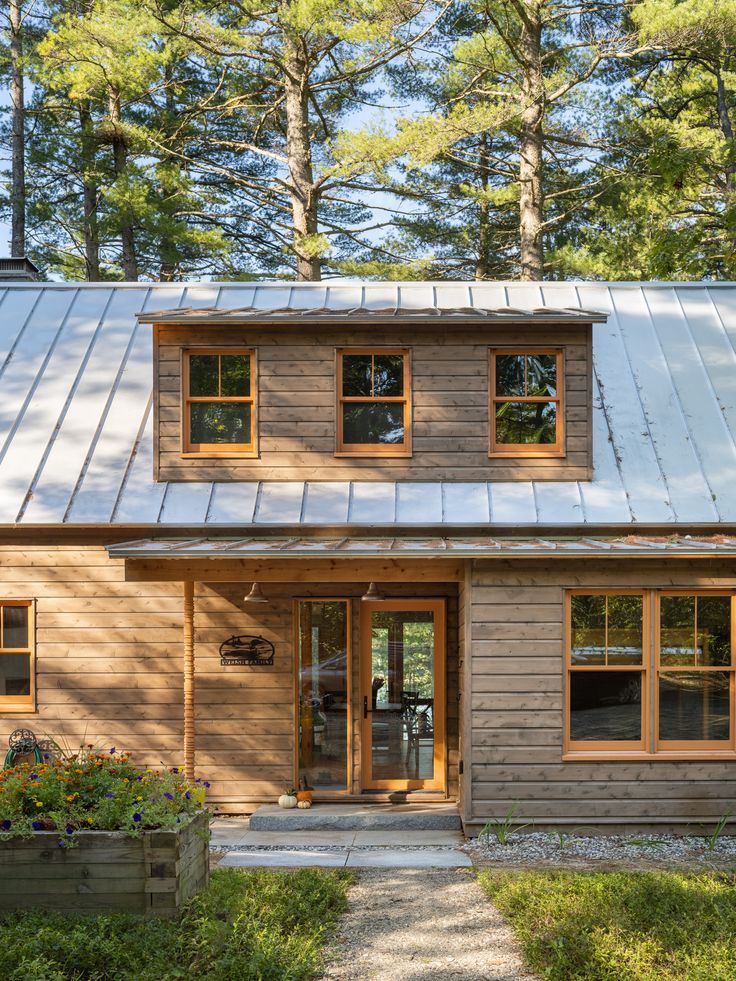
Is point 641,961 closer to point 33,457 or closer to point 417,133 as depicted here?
point 33,457

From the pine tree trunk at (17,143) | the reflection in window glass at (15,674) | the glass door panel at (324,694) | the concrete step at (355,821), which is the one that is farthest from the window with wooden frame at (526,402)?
the pine tree trunk at (17,143)

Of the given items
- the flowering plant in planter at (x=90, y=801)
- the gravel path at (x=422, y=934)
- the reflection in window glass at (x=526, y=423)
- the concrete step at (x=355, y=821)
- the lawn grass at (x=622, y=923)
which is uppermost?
the reflection in window glass at (x=526, y=423)

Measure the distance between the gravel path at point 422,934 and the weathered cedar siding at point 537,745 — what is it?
1.82m

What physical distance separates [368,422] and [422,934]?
21.7 feet

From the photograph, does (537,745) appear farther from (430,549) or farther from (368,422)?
(368,422)

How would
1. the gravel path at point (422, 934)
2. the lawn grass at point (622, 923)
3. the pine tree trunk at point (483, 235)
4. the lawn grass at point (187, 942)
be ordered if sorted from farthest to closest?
the pine tree trunk at point (483, 235) → the gravel path at point (422, 934) → the lawn grass at point (622, 923) → the lawn grass at point (187, 942)

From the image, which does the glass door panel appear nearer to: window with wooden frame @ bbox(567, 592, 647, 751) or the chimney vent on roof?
window with wooden frame @ bbox(567, 592, 647, 751)

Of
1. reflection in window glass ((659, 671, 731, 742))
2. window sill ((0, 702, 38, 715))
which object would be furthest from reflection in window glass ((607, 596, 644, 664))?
window sill ((0, 702, 38, 715))

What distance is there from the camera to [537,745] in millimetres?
10945

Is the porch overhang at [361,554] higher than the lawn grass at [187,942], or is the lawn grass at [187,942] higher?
the porch overhang at [361,554]

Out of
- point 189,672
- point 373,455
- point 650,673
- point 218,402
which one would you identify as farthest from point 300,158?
point 650,673

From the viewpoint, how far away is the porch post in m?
11.3

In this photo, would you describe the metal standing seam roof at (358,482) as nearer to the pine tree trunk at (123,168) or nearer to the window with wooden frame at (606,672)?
the window with wooden frame at (606,672)

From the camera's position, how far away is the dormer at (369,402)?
1246 centimetres
